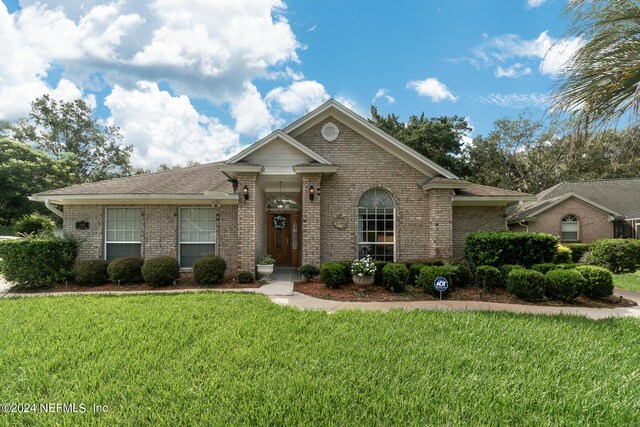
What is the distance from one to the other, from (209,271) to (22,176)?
1162 inches

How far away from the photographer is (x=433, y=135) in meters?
24.2

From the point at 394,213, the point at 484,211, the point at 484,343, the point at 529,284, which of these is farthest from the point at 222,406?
the point at 484,211

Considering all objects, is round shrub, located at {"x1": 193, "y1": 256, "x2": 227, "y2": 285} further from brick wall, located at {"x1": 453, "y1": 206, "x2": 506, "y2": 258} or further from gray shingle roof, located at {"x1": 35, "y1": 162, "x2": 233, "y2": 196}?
brick wall, located at {"x1": 453, "y1": 206, "x2": 506, "y2": 258}

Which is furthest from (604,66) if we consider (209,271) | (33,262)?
(33,262)

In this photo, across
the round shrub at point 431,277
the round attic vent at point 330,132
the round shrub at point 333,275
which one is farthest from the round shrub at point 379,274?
the round attic vent at point 330,132

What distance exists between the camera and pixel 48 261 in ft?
28.9

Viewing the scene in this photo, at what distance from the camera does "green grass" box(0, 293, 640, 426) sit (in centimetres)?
270

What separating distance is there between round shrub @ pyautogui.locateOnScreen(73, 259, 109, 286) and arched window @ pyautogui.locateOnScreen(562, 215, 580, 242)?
79.6 ft

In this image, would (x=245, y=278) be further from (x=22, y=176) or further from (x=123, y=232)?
(x=22, y=176)

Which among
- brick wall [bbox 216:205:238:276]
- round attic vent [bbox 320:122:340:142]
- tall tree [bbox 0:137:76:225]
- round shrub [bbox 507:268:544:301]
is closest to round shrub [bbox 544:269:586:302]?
round shrub [bbox 507:268:544:301]

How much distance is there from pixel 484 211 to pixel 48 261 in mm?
14497

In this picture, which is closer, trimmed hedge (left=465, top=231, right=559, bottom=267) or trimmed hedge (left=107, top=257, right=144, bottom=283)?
trimmed hedge (left=465, top=231, right=559, bottom=267)

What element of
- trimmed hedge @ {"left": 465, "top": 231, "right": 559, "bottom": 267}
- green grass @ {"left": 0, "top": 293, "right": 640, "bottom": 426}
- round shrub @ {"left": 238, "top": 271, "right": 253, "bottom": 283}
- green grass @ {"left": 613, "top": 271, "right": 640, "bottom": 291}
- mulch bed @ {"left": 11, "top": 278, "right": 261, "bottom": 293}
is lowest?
green grass @ {"left": 613, "top": 271, "right": 640, "bottom": 291}

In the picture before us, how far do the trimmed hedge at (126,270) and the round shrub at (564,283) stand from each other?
37.2 ft
